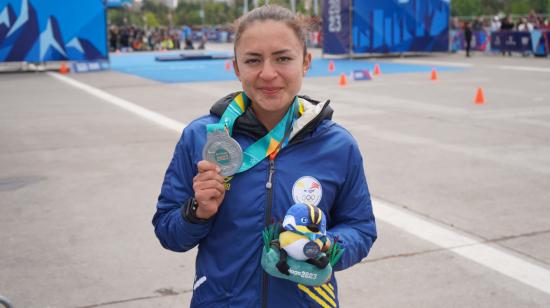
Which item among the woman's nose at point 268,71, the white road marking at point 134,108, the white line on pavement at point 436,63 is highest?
the woman's nose at point 268,71

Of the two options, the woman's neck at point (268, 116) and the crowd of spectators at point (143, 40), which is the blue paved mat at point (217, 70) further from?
the woman's neck at point (268, 116)

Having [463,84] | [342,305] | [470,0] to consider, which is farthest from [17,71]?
[470,0]

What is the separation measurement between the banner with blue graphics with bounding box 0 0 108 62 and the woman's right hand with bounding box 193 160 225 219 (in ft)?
81.9

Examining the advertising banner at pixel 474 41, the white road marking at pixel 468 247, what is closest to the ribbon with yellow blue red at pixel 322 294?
the white road marking at pixel 468 247

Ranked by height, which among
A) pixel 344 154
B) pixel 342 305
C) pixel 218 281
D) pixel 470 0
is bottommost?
pixel 342 305

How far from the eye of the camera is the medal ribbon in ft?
7.18

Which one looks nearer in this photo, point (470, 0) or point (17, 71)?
point (17, 71)

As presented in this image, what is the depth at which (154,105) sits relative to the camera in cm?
1455

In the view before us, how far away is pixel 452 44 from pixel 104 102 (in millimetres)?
25736

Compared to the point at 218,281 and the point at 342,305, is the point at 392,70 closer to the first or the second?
the point at 342,305

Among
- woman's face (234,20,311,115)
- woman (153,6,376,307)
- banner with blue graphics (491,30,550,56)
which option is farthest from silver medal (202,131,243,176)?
banner with blue graphics (491,30,550,56)

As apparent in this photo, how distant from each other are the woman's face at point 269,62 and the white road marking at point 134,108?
8.81 meters

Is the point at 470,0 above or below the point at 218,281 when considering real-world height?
above

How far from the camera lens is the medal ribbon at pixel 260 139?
2.19m
